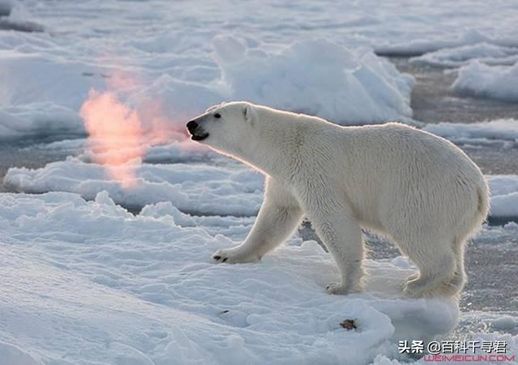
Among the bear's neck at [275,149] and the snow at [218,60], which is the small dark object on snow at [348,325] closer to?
the bear's neck at [275,149]

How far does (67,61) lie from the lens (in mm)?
11102

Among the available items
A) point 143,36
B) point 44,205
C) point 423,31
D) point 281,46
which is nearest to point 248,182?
point 44,205

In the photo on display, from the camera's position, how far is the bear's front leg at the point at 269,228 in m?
5.05

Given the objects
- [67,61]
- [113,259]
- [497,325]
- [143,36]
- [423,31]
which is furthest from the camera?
[423,31]

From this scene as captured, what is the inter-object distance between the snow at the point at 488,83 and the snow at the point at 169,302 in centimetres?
663

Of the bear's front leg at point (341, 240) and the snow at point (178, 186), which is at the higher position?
the bear's front leg at point (341, 240)

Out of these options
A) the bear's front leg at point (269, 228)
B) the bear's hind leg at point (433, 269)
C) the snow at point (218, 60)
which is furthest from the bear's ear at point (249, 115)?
the snow at point (218, 60)

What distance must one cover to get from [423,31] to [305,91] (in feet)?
25.8

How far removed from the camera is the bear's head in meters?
4.96

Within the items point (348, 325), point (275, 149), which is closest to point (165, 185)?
point (275, 149)

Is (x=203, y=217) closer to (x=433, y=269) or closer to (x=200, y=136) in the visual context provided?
(x=200, y=136)

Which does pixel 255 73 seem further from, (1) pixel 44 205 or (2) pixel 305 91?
(1) pixel 44 205

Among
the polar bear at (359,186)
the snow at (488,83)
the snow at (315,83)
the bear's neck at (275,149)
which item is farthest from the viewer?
the snow at (488,83)

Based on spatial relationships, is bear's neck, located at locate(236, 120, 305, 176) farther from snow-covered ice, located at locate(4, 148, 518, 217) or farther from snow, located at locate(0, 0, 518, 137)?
snow, located at locate(0, 0, 518, 137)
